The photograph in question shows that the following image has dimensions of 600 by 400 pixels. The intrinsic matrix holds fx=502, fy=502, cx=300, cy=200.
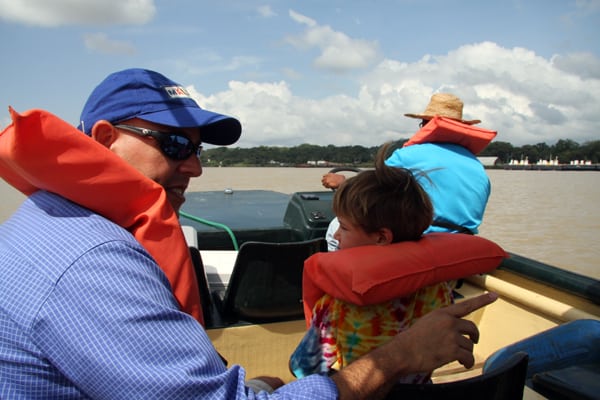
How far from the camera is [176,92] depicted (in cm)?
144

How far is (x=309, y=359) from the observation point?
1.38 meters

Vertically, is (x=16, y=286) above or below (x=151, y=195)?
below

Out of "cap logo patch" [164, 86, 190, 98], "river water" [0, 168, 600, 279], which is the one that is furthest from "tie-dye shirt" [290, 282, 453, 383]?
"river water" [0, 168, 600, 279]

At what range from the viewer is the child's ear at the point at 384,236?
1.42 metres

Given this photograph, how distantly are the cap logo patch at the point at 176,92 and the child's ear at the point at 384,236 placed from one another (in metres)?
0.68

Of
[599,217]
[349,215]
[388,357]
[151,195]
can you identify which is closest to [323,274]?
[349,215]

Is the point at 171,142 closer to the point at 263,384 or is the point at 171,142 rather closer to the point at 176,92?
the point at 176,92

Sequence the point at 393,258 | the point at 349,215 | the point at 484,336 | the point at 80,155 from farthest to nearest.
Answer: the point at 484,336
the point at 349,215
the point at 393,258
the point at 80,155

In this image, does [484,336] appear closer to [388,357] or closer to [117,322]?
[388,357]

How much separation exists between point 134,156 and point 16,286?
1.64 ft

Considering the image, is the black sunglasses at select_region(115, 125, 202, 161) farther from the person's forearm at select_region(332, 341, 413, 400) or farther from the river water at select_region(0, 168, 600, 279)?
the river water at select_region(0, 168, 600, 279)

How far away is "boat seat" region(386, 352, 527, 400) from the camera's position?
1010mm

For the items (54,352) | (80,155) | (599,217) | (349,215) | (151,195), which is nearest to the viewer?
(54,352)

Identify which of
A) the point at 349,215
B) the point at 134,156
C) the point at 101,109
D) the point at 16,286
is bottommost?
the point at 16,286
